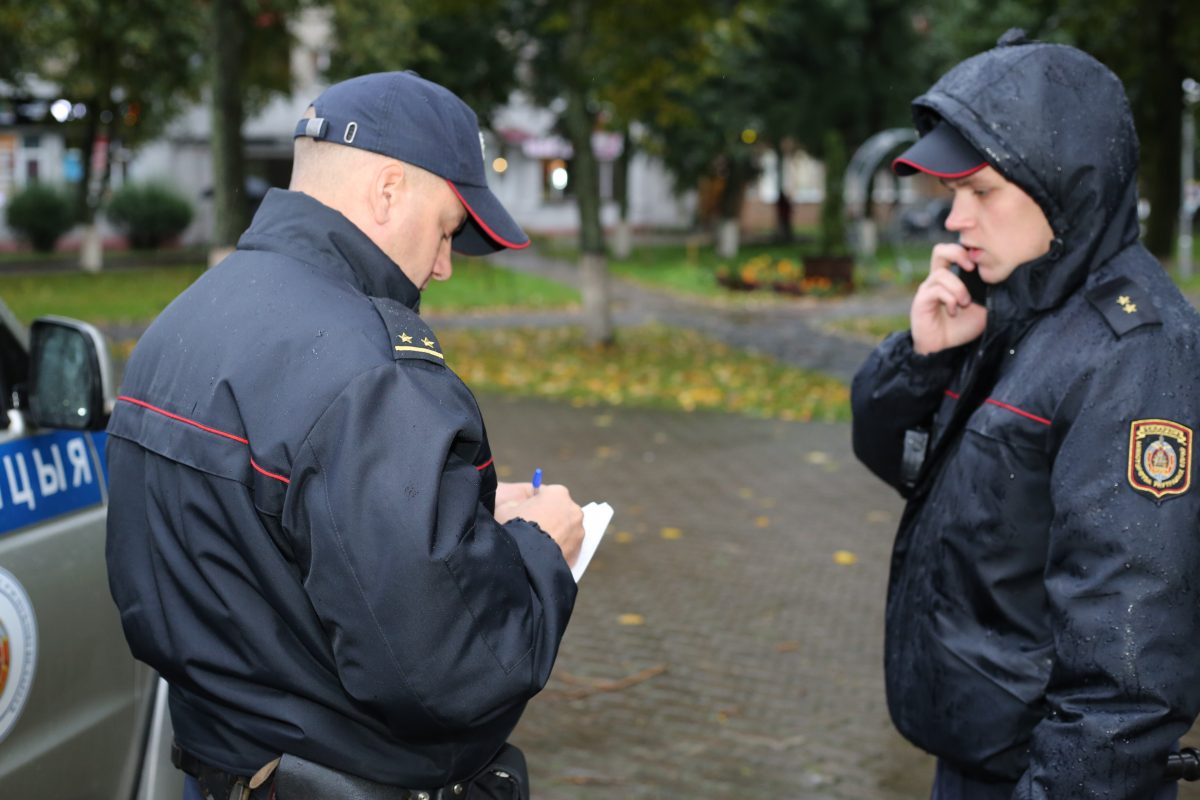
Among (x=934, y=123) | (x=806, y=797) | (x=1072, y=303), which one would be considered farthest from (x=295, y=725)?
(x=806, y=797)

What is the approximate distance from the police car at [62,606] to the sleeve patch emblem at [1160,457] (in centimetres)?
200

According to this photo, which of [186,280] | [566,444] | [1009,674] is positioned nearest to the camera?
[1009,674]

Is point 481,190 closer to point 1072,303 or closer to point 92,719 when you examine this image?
point 1072,303

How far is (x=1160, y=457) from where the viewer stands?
2119mm

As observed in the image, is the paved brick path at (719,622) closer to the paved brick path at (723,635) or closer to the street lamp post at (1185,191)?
the paved brick path at (723,635)

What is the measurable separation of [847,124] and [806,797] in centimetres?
3355

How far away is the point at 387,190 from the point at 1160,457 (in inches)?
51.7

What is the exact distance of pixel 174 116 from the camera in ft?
116

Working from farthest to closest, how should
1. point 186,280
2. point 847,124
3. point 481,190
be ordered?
point 847,124 < point 186,280 < point 481,190

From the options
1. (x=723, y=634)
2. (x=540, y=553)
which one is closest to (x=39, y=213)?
(x=723, y=634)

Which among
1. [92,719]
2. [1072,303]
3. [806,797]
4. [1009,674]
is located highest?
[1072,303]

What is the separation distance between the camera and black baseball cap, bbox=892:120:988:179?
95.3 inches

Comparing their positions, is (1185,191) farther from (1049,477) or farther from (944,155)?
(1049,477)

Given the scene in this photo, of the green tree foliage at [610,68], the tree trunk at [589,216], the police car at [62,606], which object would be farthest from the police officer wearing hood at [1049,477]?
the tree trunk at [589,216]
